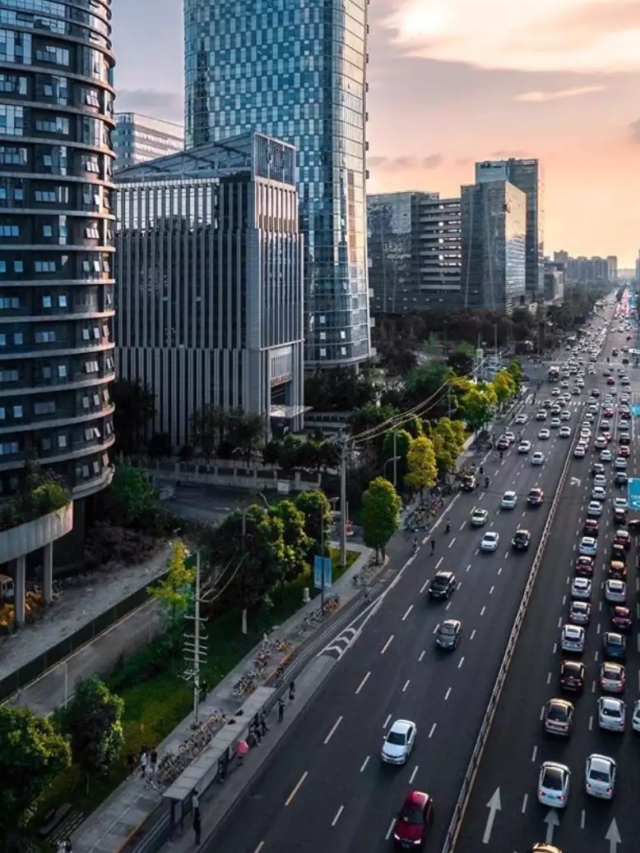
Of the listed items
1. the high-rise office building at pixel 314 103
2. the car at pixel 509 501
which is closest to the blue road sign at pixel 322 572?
the car at pixel 509 501

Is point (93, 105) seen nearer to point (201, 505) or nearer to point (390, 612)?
point (201, 505)

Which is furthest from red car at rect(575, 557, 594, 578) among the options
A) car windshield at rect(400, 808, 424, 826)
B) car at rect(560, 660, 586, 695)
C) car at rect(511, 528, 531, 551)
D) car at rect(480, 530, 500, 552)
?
car windshield at rect(400, 808, 424, 826)

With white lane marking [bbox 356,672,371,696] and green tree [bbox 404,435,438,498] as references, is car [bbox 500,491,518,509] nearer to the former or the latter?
green tree [bbox 404,435,438,498]

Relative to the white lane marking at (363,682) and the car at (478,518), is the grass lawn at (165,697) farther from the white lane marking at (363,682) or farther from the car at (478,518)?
the car at (478,518)

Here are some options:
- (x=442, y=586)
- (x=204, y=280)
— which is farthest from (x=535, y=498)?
(x=204, y=280)

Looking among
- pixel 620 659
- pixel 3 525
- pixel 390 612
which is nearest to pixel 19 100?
pixel 3 525

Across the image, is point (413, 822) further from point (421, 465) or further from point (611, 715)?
point (421, 465)
